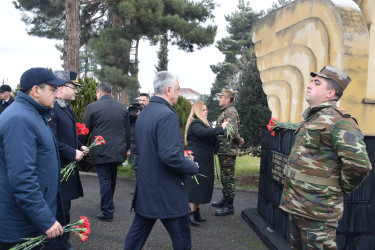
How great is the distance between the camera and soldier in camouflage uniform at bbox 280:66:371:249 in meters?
2.28

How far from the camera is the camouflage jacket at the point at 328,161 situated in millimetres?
2264

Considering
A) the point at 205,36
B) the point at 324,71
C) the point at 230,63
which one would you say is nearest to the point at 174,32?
the point at 205,36

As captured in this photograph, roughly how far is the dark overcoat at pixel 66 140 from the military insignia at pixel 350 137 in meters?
2.75

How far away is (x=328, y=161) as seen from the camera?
239cm

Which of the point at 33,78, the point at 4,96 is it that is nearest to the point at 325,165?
the point at 33,78

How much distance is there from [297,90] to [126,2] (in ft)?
33.4

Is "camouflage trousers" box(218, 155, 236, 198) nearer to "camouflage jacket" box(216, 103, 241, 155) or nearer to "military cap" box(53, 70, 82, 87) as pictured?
"camouflage jacket" box(216, 103, 241, 155)

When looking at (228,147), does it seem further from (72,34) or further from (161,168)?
(72,34)

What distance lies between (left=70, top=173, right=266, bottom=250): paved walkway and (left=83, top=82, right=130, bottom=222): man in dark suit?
32 cm

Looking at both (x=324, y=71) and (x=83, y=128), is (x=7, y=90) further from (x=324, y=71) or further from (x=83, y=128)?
(x=324, y=71)

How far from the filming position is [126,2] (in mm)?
12430

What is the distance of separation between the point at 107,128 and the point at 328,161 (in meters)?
3.31

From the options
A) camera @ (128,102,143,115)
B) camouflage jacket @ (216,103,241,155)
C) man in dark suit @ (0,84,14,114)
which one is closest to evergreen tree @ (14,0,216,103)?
man in dark suit @ (0,84,14,114)

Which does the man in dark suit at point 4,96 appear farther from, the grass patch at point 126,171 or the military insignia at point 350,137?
the military insignia at point 350,137
